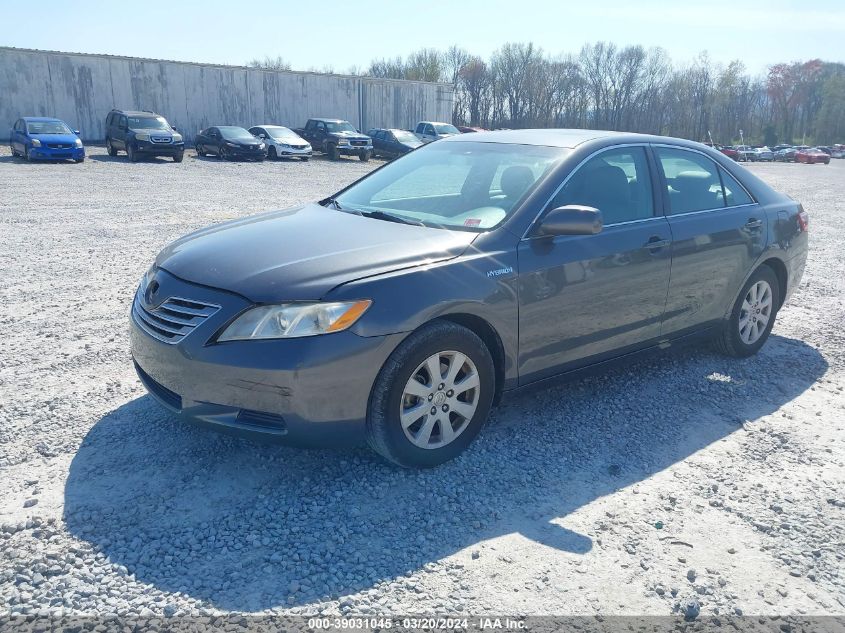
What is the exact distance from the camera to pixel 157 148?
24.9 m

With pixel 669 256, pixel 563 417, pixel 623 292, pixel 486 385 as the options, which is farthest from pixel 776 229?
pixel 486 385

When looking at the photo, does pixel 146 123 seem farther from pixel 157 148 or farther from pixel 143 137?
pixel 157 148

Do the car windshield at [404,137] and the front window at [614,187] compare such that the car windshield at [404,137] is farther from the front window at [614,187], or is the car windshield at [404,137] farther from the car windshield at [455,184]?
the front window at [614,187]

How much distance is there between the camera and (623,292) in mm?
4297

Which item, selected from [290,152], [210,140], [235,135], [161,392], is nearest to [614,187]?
[161,392]

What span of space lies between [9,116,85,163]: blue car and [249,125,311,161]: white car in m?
8.13

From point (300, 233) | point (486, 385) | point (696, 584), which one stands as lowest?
point (696, 584)

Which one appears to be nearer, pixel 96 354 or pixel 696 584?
pixel 696 584

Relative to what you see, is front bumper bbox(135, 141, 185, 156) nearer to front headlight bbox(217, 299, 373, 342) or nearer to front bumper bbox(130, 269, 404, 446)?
front bumper bbox(130, 269, 404, 446)

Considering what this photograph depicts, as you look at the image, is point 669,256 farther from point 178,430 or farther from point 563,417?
point 178,430

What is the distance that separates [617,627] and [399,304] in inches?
64.0

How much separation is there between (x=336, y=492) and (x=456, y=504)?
59 centimetres

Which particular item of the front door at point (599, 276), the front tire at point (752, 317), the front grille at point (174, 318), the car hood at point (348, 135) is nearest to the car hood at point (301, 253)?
the front grille at point (174, 318)

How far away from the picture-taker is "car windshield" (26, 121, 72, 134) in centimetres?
2308
